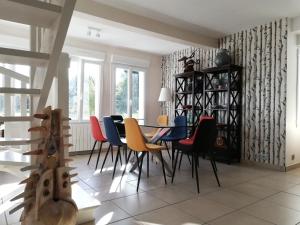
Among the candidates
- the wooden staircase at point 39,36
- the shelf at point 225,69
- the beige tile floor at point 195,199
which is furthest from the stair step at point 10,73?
the shelf at point 225,69

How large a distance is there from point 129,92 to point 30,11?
4497mm

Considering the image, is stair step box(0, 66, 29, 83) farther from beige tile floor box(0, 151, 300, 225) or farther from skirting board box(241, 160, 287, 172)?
skirting board box(241, 160, 287, 172)

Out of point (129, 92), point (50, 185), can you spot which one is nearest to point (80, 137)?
point (129, 92)

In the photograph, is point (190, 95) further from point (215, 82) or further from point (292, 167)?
point (292, 167)

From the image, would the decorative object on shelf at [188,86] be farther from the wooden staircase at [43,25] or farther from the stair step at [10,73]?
the wooden staircase at [43,25]

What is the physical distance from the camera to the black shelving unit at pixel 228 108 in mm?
4344

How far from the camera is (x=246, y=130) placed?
172 inches

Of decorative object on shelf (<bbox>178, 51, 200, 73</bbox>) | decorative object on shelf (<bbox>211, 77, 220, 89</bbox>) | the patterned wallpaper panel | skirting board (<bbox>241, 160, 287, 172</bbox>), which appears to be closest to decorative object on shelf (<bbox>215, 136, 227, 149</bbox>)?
the patterned wallpaper panel

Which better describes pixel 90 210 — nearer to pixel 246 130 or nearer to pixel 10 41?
pixel 246 130

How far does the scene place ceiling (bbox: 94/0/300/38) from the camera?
10.8 ft

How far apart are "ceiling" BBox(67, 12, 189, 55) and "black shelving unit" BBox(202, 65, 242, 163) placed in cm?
134

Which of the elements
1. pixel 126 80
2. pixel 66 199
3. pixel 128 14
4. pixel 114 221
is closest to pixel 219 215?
pixel 114 221

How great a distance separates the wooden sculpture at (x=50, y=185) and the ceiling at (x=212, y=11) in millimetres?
2634

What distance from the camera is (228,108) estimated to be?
14.2 feet
